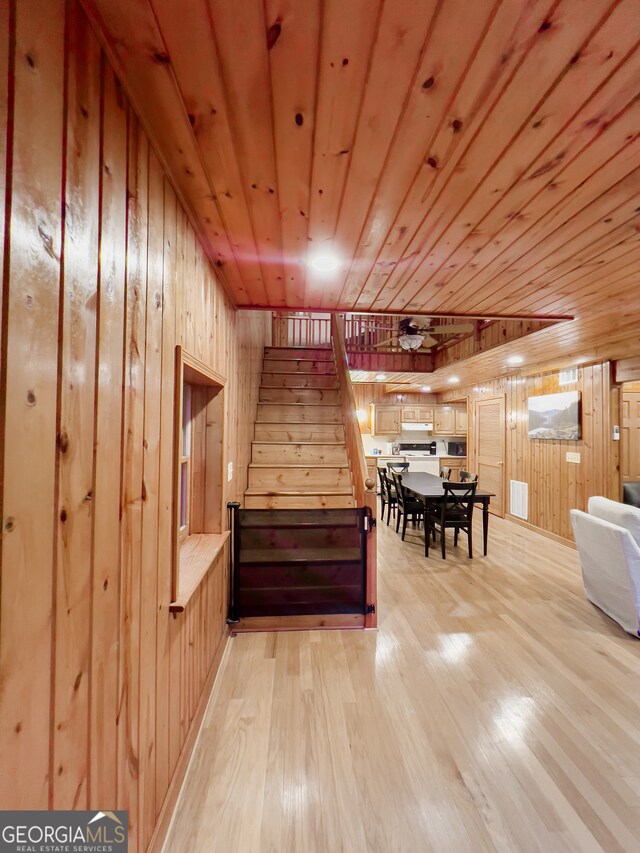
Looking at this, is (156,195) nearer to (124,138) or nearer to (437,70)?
(124,138)

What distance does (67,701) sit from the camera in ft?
2.44

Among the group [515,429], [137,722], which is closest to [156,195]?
[137,722]

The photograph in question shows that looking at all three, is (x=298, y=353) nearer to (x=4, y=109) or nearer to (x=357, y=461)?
(x=357, y=461)

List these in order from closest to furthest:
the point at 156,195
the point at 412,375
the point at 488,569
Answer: the point at 156,195 → the point at 488,569 → the point at 412,375

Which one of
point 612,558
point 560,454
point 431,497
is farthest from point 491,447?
point 612,558

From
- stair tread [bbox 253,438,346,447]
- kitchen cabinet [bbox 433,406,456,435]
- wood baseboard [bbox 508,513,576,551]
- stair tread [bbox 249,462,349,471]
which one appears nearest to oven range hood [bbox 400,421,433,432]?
Answer: kitchen cabinet [bbox 433,406,456,435]

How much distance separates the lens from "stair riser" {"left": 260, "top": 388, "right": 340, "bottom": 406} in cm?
430

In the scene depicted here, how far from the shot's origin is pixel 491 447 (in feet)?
21.0

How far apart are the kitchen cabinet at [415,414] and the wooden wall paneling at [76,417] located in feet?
27.2

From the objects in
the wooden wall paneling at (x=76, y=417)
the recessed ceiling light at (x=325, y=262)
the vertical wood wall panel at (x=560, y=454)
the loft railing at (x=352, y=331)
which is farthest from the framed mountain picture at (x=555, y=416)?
the wooden wall paneling at (x=76, y=417)

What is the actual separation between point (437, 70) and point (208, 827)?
270cm

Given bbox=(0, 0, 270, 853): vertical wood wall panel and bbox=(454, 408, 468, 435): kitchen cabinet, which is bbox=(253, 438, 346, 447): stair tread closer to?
bbox=(0, 0, 270, 853): vertical wood wall panel

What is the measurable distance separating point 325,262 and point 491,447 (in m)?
5.68

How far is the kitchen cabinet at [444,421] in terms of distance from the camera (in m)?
8.72
